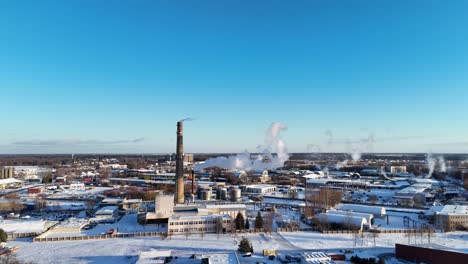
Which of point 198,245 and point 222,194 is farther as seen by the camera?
point 222,194

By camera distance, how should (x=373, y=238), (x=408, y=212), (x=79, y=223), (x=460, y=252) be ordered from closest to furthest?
(x=460, y=252) < (x=373, y=238) < (x=79, y=223) < (x=408, y=212)

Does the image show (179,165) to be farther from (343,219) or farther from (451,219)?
(451,219)

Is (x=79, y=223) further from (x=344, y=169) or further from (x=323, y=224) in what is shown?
(x=344, y=169)

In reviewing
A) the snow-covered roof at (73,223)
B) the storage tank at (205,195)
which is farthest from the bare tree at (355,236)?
the storage tank at (205,195)

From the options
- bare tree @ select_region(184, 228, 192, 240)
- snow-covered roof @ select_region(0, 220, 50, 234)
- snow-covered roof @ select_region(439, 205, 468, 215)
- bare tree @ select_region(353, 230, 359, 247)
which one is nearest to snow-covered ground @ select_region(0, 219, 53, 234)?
snow-covered roof @ select_region(0, 220, 50, 234)

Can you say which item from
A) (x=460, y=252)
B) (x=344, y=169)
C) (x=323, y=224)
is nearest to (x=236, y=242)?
(x=323, y=224)

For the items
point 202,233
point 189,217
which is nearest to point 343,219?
point 202,233

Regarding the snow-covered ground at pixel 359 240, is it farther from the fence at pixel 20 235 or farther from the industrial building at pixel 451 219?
the fence at pixel 20 235
